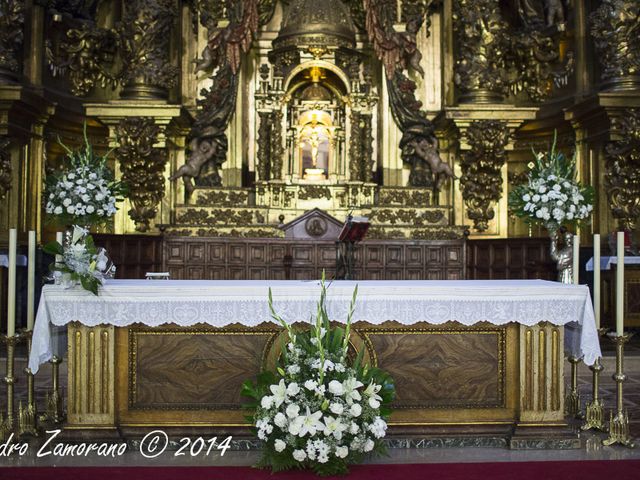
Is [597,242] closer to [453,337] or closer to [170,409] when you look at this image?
[453,337]

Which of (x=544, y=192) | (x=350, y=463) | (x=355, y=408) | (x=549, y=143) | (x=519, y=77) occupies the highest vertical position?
(x=519, y=77)

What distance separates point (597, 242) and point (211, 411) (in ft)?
10.8

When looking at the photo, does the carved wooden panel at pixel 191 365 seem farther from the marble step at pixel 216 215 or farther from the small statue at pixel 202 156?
the small statue at pixel 202 156

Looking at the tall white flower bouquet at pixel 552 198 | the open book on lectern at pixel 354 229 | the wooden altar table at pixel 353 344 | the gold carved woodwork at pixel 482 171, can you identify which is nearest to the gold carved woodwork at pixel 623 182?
the gold carved woodwork at pixel 482 171

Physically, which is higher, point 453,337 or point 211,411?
point 453,337

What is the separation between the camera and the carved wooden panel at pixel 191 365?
19.1 feet

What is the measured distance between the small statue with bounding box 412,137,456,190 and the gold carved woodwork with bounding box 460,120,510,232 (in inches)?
15.2

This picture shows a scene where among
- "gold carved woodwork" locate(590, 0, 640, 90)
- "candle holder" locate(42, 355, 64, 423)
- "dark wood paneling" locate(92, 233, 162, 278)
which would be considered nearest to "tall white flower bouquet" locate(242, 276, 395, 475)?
"candle holder" locate(42, 355, 64, 423)

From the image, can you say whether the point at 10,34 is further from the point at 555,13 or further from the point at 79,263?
the point at 555,13

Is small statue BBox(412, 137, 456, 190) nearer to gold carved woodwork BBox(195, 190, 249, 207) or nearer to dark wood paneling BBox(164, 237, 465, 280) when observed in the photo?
dark wood paneling BBox(164, 237, 465, 280)

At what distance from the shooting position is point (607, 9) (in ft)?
40.5

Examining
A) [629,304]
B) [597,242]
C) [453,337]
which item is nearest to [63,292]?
Result: [453,337]

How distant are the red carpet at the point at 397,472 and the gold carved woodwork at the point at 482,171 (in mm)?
8366

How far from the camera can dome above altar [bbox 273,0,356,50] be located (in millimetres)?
12969
